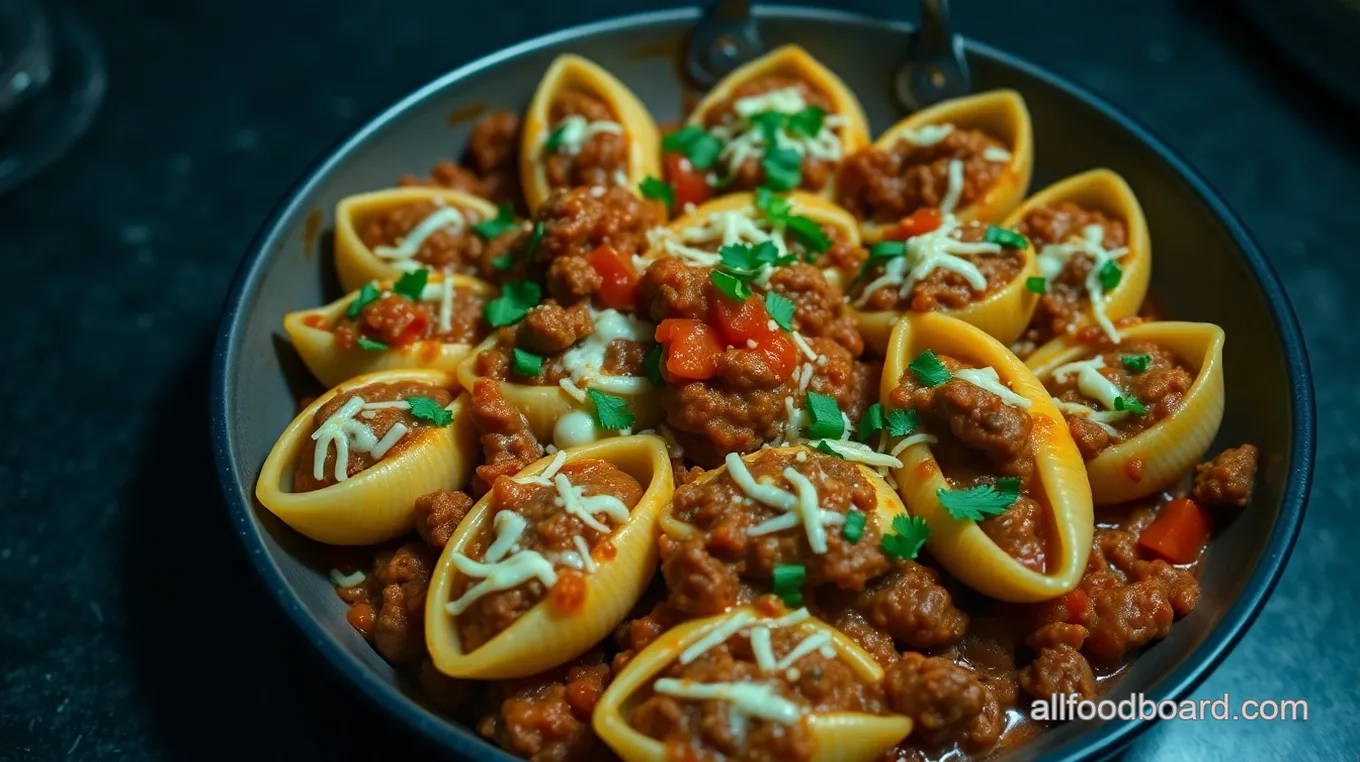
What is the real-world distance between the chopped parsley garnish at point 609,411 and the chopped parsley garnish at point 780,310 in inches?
24.1

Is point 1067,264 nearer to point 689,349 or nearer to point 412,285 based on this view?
point 689,349

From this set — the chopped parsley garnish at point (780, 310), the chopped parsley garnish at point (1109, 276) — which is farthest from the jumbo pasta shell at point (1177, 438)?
the chopped parsley garnish at point (780, 310)

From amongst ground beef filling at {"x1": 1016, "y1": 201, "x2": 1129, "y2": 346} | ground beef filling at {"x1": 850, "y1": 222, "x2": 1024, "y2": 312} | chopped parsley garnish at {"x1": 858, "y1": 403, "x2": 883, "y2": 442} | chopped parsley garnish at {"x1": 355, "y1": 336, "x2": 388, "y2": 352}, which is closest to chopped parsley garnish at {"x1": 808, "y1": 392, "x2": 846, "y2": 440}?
chopped parsley garnish at {"x1": 858, "y1": 403, "x2": 883, "y2": 442}

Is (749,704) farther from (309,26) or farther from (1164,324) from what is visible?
(309,26)

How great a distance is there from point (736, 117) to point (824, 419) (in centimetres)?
169

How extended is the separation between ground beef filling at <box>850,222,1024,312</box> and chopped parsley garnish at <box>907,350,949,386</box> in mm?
292

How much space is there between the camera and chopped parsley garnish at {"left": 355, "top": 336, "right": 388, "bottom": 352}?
3.94 m

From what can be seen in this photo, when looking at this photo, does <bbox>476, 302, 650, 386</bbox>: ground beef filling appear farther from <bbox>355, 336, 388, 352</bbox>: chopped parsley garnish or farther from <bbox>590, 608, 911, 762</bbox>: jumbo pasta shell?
<bbox>590, 608, 911, 762</bbox>: jumbo pasta shell

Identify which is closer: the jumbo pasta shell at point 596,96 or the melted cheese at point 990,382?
the melted cheese at point 990,382

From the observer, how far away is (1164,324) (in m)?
3.92

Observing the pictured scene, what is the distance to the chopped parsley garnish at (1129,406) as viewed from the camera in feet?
12.1

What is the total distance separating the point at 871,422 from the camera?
3.66m

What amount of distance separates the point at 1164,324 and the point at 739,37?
227cm

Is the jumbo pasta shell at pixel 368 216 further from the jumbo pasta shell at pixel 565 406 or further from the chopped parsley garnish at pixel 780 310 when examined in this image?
the chopped parsley garnish at pixel 780 310
